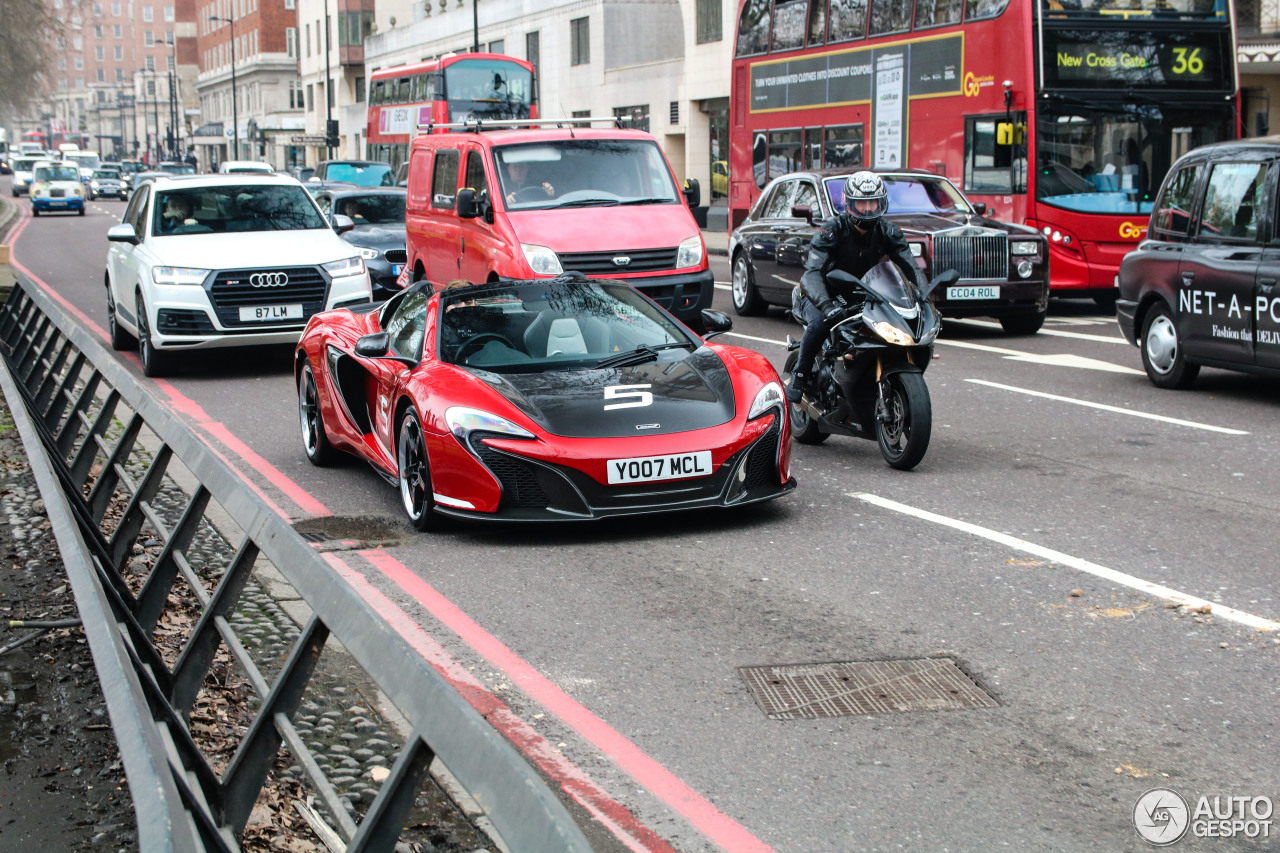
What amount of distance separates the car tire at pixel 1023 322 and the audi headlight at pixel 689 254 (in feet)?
13.4

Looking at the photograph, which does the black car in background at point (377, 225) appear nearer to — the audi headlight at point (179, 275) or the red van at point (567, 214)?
the red van at point (567, 214)

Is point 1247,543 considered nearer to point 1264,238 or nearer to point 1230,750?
point 1230,750

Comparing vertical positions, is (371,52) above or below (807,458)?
above

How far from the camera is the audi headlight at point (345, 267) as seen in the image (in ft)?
45.5

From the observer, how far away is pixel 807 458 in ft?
31.1

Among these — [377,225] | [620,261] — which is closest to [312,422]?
[620,261]

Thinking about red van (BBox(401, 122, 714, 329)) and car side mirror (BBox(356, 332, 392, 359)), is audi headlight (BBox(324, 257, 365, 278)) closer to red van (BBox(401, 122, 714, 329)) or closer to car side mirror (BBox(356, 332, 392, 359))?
red van (BBox(401, 122, 714, 329))

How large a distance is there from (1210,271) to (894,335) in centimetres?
415

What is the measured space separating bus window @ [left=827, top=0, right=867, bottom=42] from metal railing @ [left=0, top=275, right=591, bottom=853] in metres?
16.5

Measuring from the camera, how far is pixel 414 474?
7.48m

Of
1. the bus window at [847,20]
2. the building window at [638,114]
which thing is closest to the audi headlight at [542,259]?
the bus window at [847,20]

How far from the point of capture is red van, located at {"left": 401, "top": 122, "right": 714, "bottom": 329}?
46.9 ft

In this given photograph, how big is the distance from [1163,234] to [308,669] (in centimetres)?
1079

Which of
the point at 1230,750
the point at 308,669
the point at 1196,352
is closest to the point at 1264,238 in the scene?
the point at 1196,352
